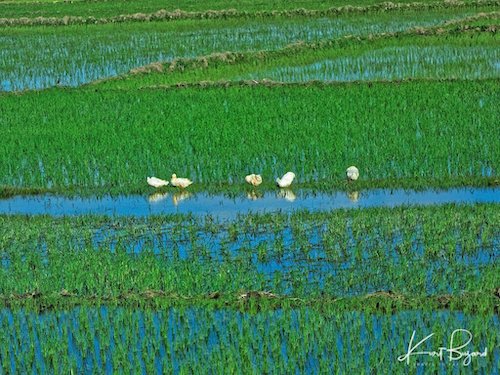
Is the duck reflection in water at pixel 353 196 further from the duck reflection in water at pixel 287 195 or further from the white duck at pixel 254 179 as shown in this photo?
the white duck at pixel 254 179

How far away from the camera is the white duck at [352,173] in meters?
11.1

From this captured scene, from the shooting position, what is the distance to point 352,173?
11.1 meters

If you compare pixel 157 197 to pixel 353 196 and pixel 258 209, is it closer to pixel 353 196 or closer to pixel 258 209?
pixel 258 209

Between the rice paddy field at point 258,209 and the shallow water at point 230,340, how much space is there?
0.02m

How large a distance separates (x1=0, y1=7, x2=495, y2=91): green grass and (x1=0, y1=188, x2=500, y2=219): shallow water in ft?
21.8

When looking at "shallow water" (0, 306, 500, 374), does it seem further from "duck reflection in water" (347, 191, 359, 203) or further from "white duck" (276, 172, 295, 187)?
"white duck" (276, 172, 295, 187)

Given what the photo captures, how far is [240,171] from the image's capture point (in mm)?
11711

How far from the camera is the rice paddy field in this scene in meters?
7.19

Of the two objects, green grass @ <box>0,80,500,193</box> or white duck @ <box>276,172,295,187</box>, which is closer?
white duck @ <box>276,172,295,187</box>

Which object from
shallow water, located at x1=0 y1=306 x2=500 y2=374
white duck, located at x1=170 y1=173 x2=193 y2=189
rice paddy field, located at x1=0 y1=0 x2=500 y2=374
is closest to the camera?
shallow water, located at x1=0 y1=306 x2=500 y2=374
